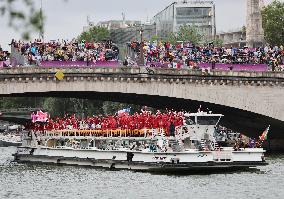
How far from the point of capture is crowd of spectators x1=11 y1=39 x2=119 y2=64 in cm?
6469

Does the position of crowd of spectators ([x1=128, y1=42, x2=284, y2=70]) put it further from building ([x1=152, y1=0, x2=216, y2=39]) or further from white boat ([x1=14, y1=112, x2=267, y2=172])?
building ([x1=152, y1=0, x2=216, y2=39])

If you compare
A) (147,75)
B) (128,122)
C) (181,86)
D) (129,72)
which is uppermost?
(129,72)

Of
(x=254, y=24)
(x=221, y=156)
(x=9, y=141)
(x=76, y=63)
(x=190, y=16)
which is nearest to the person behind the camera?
(x=221, y=156)

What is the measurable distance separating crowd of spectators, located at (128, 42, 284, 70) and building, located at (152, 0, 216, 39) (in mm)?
93315

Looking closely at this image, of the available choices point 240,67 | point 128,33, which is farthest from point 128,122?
point 128,33

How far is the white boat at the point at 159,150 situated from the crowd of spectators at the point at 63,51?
638 centimetres

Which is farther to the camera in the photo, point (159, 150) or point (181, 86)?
point (181, 86)

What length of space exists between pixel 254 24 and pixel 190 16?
81.7 meters

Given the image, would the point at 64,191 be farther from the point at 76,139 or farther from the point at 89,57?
the point at 89,57

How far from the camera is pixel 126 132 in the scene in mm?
55594

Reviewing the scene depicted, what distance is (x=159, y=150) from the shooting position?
5178 cm

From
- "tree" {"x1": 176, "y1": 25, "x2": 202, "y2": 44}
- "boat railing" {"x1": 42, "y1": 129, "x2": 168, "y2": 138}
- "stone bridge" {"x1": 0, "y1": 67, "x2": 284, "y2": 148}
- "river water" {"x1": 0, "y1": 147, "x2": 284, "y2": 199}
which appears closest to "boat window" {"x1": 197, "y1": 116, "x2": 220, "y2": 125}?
"boat railing" {"x1": 42, "y1": 129, "x2": 168, "y2": 138}

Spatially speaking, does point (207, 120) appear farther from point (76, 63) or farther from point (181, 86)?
point (76, 63)

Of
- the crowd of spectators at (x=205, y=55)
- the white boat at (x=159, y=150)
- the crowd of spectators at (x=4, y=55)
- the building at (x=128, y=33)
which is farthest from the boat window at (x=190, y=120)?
the building at (x=128, y=33)
